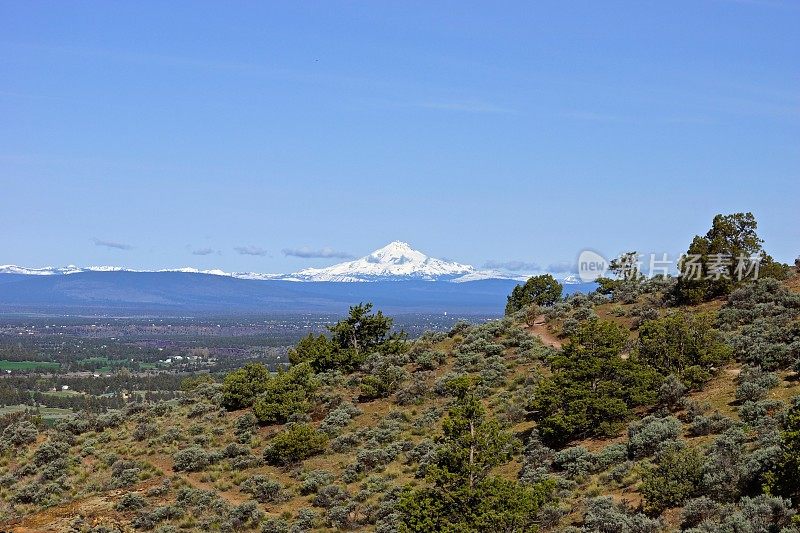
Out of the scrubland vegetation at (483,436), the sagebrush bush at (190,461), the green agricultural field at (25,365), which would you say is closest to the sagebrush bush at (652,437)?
the scrubland vegetation at (483,436)

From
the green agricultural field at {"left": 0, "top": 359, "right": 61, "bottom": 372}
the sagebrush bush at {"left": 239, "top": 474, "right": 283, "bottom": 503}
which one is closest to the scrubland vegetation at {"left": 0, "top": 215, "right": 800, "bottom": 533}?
the sagebrush bush at {"left": 239, "top": 474, "right": 283, "bottom": 503}

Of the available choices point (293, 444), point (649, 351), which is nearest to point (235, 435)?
point (293, 444)

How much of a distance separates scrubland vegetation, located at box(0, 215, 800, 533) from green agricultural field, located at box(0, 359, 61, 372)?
487ft

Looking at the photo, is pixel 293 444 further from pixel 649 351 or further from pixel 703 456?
pixel 703 456

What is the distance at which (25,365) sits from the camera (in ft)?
624

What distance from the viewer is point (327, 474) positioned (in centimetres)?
3284

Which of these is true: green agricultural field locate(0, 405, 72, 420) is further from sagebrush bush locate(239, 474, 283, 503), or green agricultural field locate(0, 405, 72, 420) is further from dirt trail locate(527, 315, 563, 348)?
sagebrush bush locate(239, 474, 283, 503)

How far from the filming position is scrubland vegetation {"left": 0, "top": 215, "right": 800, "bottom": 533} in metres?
21.4

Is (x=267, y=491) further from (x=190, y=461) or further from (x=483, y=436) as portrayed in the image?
(x=483, y=436)

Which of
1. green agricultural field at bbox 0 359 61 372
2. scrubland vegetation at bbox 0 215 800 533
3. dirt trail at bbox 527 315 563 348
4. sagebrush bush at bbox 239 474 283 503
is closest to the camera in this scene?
scrubland vegetation at bbox 0 215 800 533

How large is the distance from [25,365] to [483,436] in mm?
196383

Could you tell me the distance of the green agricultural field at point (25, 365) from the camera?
18134 cm

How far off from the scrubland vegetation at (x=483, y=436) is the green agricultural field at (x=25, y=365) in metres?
149

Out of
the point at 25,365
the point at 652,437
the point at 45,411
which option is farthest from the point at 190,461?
the point at 25,365
